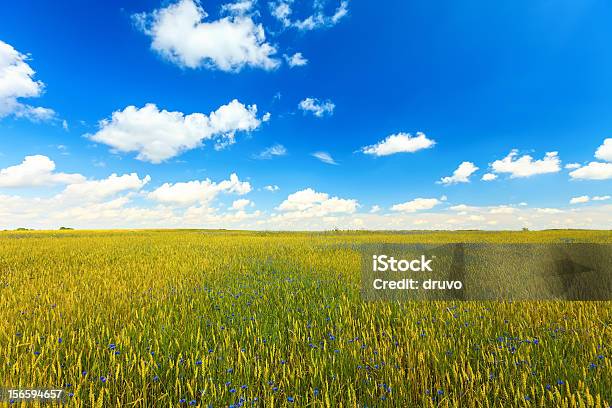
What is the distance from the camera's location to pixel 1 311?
4.85m

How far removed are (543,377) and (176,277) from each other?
730 centimetres

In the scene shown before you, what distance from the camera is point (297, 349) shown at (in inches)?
129

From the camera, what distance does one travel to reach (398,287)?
6.46 metres

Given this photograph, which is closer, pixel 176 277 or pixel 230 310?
pixel 230 310

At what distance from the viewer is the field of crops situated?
2.48 m

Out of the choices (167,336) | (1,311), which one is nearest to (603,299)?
(167,336)

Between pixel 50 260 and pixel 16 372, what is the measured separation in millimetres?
10463

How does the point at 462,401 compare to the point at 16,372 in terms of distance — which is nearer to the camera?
the point at 462,401

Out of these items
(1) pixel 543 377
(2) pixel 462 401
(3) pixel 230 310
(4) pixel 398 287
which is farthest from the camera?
(4) pixel 398 287

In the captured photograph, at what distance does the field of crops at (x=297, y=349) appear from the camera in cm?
248

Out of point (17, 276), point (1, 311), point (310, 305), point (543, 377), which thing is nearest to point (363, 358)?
point (543, 377)

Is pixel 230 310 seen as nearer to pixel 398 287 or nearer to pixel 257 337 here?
pixel 257 337

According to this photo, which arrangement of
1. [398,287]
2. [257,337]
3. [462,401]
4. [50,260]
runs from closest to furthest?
[462,401] < [257,337] < [398,287] < [50,260]

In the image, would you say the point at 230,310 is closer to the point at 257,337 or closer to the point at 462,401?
the point at 257,337
